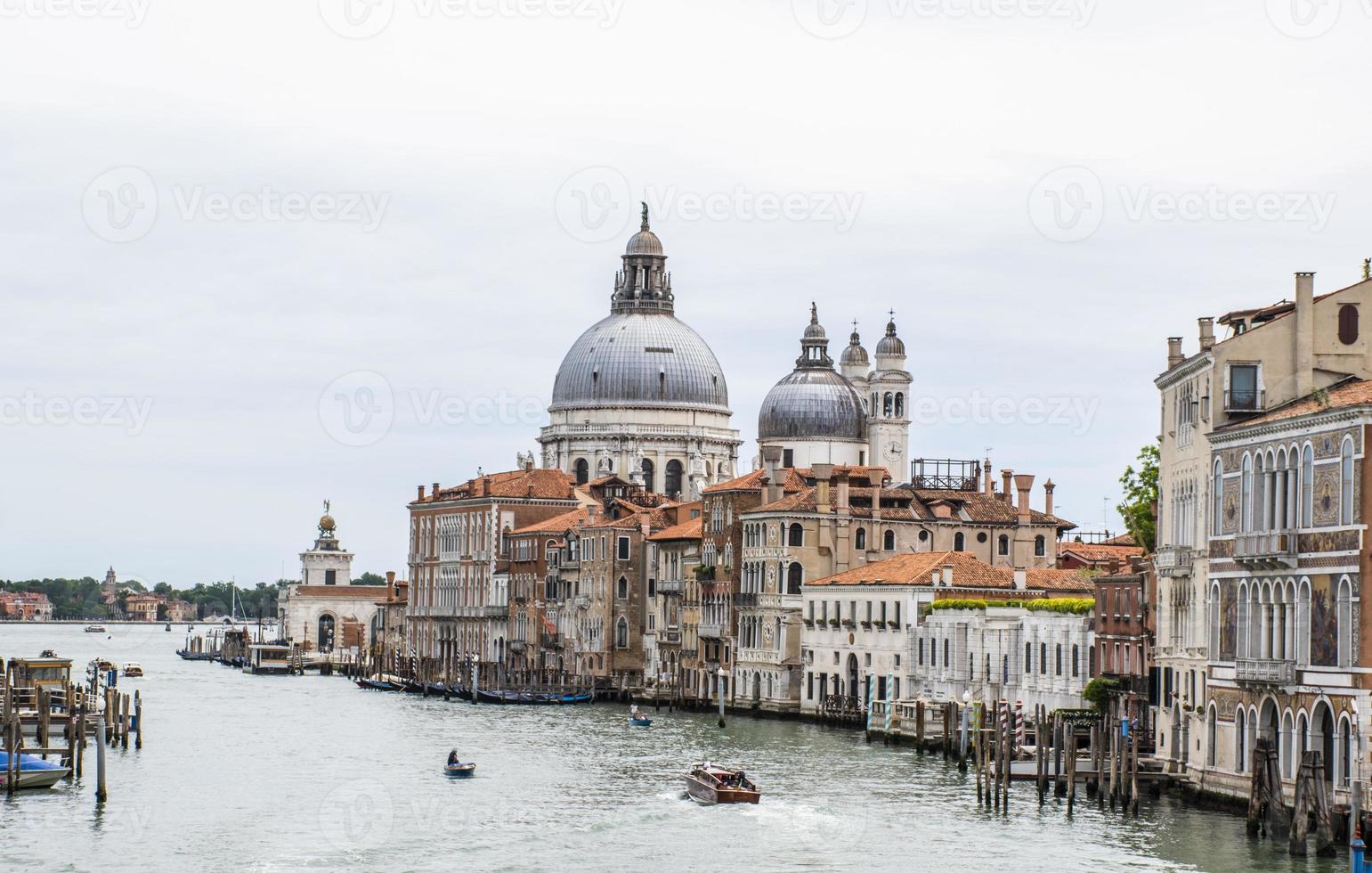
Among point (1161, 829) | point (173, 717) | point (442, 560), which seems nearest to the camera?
point (1161, 829)

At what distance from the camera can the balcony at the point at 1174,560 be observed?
4434 cm

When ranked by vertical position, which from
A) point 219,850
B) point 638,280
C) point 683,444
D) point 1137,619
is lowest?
point 219,850

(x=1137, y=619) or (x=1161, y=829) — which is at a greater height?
(x=1137, y=619)

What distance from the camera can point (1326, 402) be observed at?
38094 millimetres

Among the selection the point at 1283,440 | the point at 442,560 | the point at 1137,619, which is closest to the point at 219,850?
the point at 1283,440

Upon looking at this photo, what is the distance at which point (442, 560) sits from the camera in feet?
381

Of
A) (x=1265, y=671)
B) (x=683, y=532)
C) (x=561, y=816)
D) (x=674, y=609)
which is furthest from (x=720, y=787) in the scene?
(x=683, y=532)

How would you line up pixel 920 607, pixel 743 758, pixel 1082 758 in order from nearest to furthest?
pixel 1082 758 → pixel 743 758 → pixel 920 607

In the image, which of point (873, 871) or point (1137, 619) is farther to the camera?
point (1137, 619)

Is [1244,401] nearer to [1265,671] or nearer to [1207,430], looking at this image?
[1207,430]

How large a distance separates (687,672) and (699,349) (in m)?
42.9

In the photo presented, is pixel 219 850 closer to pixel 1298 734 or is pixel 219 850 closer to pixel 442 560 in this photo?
pixel 1298 734

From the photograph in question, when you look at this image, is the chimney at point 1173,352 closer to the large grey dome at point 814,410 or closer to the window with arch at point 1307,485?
the window with arch at point 1307,485

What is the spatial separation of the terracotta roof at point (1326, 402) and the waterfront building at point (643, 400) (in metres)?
81.4
